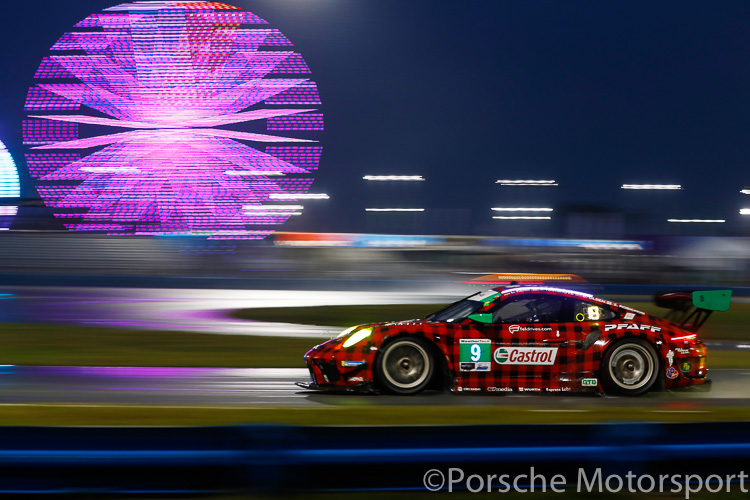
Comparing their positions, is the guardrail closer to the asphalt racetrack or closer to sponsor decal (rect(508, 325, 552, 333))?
the asphalt racetrack

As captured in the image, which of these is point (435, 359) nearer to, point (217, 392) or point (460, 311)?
point (460, 311)

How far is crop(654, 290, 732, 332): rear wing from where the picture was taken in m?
8.59

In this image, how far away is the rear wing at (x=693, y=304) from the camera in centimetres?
859

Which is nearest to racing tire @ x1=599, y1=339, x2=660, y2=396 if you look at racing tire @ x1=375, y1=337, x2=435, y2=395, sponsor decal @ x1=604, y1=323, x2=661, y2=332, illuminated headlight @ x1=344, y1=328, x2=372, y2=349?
sponsor decal @ x1=604, y1=323, x2=661, y2=332

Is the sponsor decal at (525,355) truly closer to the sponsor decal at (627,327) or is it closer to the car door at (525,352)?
the car door at (525,352)

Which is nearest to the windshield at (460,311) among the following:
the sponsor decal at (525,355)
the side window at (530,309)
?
the side window at (530,309)

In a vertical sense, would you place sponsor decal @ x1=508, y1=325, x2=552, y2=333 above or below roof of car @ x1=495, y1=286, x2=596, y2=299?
below

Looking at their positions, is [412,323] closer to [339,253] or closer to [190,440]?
[190,440]

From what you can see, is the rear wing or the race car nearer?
the race car

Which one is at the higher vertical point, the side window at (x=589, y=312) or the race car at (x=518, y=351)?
the side window at (x=589, y=312)

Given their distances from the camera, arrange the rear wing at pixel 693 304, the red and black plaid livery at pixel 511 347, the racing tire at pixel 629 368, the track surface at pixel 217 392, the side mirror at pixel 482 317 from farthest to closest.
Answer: the rear wing at pixel 693 304 < the racing tire at pixel 629 368 < the side mirror at pixel 482 317 < the red and black plaid livery at pixel 511 347 < the track surface at pixel 217 392

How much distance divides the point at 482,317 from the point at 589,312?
3.51 feet

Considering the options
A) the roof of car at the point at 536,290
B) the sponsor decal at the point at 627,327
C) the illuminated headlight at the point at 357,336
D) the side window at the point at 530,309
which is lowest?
the illuminated headlight at the point at 357,336

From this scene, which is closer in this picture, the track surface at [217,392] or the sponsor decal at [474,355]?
the track surface at [217,392]
